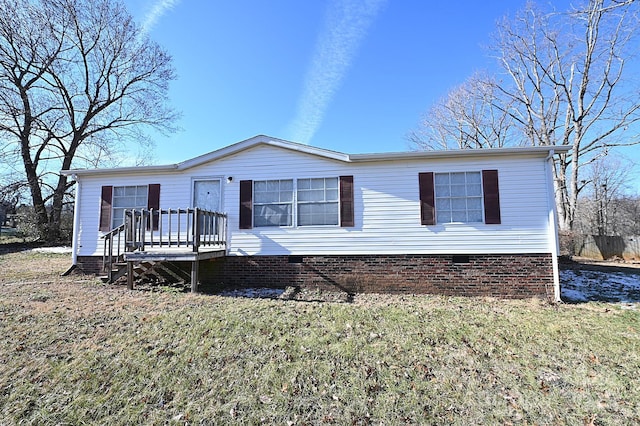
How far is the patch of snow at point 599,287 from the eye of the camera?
698cm

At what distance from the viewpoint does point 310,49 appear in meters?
11.8

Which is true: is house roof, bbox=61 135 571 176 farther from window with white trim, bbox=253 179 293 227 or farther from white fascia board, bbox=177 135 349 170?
window with white trim, bbox=253 179 293 227

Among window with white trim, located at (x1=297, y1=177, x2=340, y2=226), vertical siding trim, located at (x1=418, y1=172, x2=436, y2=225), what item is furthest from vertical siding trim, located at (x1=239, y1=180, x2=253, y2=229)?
vertical siding trim, located at (x1=418, y1=172, x2=436, y2=225)

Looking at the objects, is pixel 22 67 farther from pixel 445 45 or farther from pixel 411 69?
pixel 445 45

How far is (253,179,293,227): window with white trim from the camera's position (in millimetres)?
7988

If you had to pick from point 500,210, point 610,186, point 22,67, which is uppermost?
point 22,67

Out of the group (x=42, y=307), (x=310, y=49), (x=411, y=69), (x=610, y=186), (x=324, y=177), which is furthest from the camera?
(x=610, y=186)

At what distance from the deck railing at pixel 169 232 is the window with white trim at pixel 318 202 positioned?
2052 millimetres

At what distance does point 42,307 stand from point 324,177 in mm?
6091

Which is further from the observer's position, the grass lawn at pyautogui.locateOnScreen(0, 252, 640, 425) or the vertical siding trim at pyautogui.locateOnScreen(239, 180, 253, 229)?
the vertical siding trim at pyautogui.locateOnScreen(239, 180, 253, 229)

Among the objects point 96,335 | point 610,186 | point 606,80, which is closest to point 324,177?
point 96,335

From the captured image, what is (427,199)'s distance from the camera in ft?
24.3

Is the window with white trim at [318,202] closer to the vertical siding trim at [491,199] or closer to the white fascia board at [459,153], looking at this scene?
the white fascia board at [459,153]

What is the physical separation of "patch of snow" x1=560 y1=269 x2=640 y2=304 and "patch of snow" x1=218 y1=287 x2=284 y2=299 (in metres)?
6.38
